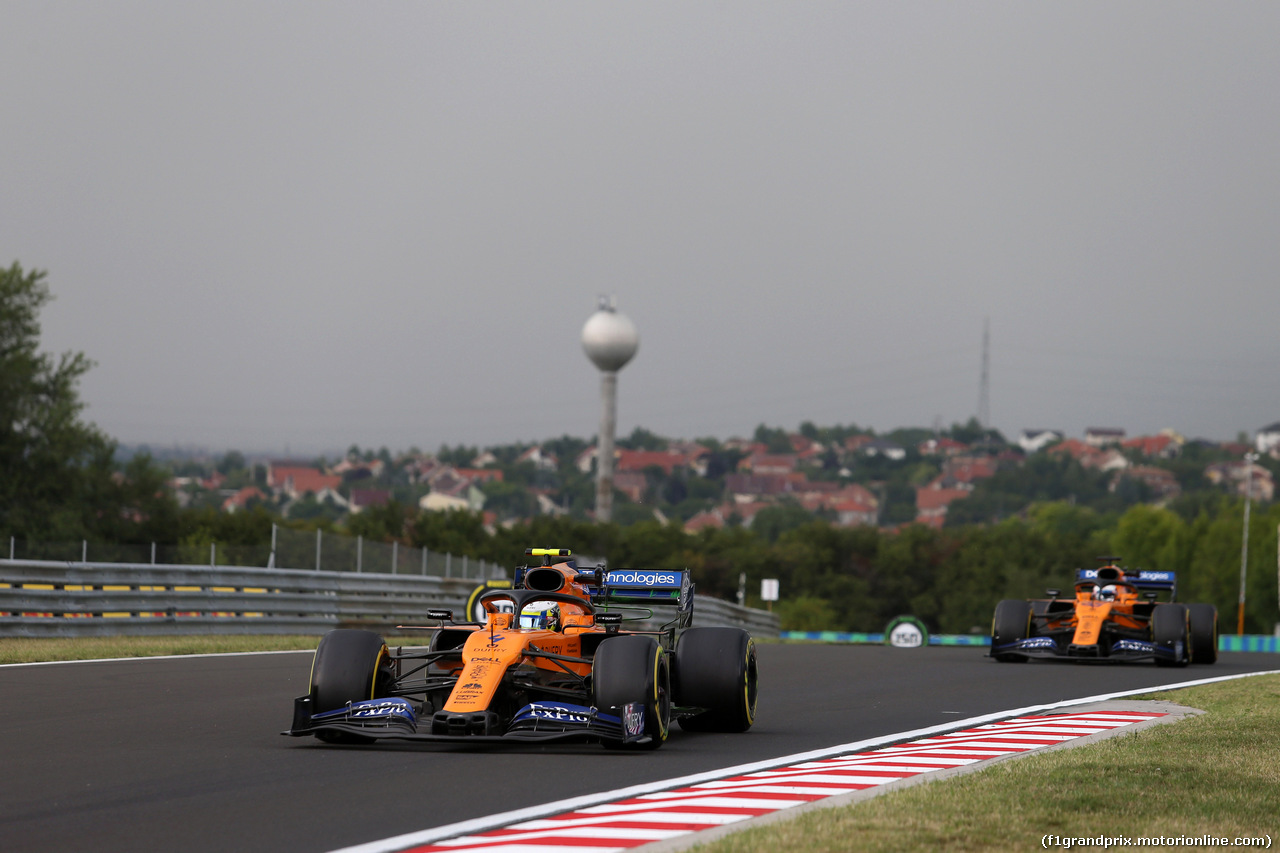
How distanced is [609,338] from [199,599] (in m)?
83.5

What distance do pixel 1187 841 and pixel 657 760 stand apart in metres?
4.13

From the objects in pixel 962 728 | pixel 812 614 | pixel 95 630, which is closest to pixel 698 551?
pixel 812 614

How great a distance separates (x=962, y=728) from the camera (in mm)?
13328

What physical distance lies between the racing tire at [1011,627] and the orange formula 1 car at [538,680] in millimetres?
11739

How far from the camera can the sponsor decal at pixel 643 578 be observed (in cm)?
1437

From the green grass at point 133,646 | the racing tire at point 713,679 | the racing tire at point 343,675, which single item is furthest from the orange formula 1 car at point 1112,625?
the racing tire at point 343,675

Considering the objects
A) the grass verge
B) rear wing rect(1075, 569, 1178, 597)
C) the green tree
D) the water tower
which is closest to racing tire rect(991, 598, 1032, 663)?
rear wing rect(1075, 569, 1178, 597)

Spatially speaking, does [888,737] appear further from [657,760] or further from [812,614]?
[812,614]

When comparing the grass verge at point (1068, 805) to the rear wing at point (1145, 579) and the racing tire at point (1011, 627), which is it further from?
the rear wing at point (1145, 579)

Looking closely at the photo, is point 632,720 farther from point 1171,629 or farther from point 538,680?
point 1171,629

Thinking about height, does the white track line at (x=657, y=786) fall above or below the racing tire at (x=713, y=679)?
below

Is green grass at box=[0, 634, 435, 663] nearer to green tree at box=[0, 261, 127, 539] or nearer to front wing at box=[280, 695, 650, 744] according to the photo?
front wing at box=[280, 695, 650, 744]

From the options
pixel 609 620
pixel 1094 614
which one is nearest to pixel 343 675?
pixel 609 620

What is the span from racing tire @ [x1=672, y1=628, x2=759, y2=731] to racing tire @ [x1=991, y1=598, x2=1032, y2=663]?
473 inches
